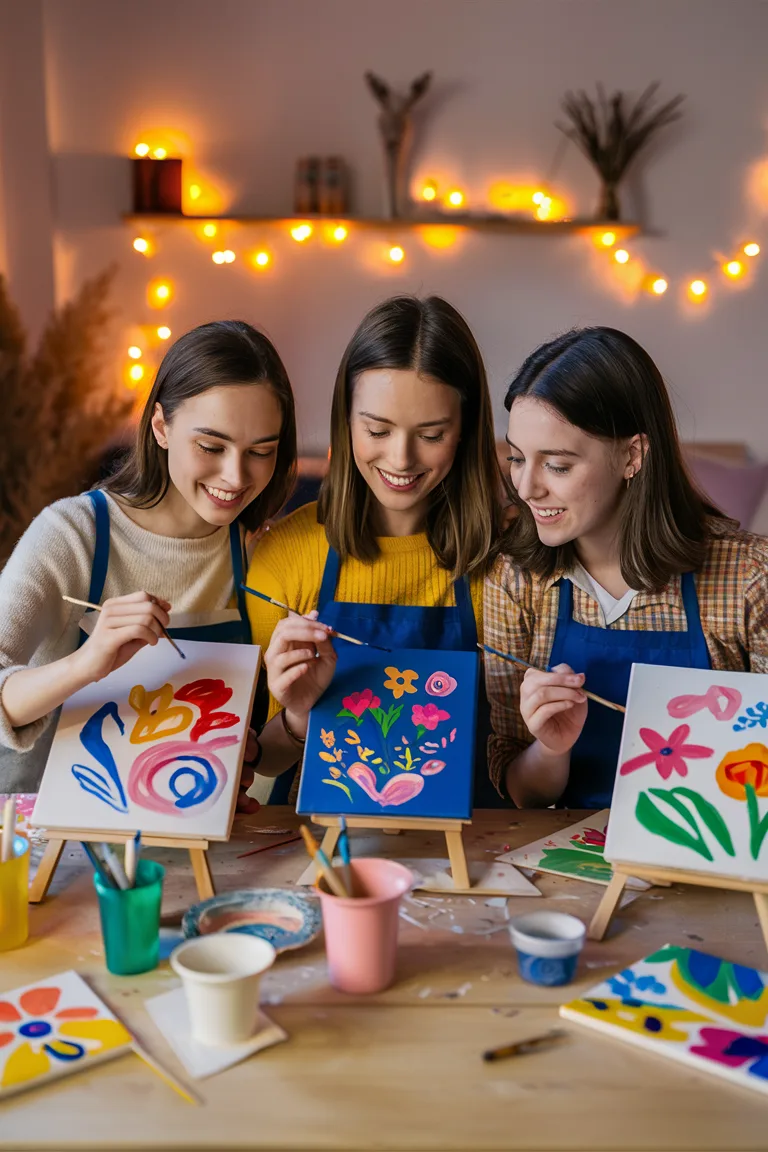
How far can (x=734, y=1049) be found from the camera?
0.93m

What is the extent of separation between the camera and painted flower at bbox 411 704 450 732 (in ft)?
4.36

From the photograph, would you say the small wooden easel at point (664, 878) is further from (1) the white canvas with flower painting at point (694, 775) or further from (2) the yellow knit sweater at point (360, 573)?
(2) the yellow knit sweater at point (360, 573)

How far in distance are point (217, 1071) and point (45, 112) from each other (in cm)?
393

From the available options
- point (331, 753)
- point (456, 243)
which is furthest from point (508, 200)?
point (331, 753)

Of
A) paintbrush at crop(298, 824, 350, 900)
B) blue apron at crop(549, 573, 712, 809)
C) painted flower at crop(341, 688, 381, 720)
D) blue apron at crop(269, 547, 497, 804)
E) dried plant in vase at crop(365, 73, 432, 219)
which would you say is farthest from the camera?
dried plant in vase at crop(365, 73, 432, 219)

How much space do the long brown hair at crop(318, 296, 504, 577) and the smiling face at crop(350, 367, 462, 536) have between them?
0.10 ft

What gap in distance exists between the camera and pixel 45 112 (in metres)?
3.96

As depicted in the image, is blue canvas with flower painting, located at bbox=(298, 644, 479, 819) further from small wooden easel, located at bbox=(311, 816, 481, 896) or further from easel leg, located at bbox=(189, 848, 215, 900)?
easel leg, located at bbox=(189, 848, 215, 900)

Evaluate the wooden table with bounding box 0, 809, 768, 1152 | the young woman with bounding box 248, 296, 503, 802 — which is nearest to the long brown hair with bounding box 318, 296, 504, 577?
the young woman with bounding box 248, 296, 503, 802

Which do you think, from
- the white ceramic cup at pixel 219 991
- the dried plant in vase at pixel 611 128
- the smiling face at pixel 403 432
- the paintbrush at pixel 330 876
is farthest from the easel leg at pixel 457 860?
the dried plant in vase at pixel 611 128

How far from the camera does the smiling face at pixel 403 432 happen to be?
1579 millimetres

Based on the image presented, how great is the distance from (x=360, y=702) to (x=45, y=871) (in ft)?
1.42

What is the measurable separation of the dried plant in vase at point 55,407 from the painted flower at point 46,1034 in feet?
8.99

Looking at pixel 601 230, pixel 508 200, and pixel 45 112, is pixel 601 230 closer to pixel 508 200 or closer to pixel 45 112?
pixel 508 200
